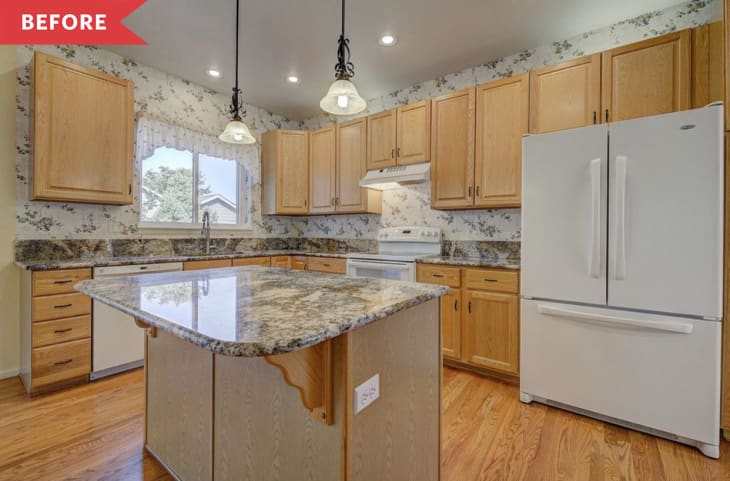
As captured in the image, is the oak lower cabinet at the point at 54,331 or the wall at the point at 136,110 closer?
the oak lower cabinet at the point at 54,331

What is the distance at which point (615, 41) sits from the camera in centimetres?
261

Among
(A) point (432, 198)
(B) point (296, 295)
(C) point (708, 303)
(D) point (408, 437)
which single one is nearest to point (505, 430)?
(D) point (408, 437)

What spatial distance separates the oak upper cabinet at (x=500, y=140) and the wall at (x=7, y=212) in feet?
12.1

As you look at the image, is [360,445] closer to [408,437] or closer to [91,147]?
[408,437]

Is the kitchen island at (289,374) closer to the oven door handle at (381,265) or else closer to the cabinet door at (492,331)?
the cabinet door at (492,331)

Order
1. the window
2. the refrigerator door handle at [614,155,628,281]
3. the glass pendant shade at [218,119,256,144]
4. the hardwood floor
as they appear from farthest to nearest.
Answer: the window → the glass pendant shade at [218,119,256,144] → the refrigerator door handle at [614,155,628,281] → the hardwood floor

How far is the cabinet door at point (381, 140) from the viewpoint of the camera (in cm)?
345

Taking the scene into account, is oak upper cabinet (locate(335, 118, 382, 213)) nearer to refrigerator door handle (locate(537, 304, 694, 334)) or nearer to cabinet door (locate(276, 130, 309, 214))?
cabinet door (locate(276, 130, 309, 214))

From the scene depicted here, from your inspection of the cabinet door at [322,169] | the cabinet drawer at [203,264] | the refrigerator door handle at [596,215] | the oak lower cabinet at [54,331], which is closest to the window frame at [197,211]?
the cabinet drawer at [203,264]

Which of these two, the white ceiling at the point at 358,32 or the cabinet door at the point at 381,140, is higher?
the white ceiling at the point at 358,32

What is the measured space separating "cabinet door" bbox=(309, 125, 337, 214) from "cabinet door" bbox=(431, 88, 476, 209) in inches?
50.9

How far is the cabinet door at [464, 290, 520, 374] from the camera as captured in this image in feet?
8.00

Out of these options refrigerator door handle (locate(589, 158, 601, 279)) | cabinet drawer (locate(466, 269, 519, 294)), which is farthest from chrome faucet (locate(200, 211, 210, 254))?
refrigerator door handle (locate(589, 158, 601, 279))

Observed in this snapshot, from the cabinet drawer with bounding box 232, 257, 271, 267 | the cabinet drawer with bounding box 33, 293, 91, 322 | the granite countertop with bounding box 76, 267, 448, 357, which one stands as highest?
the granite countertop with bounding box 76, 267, 448, 357
